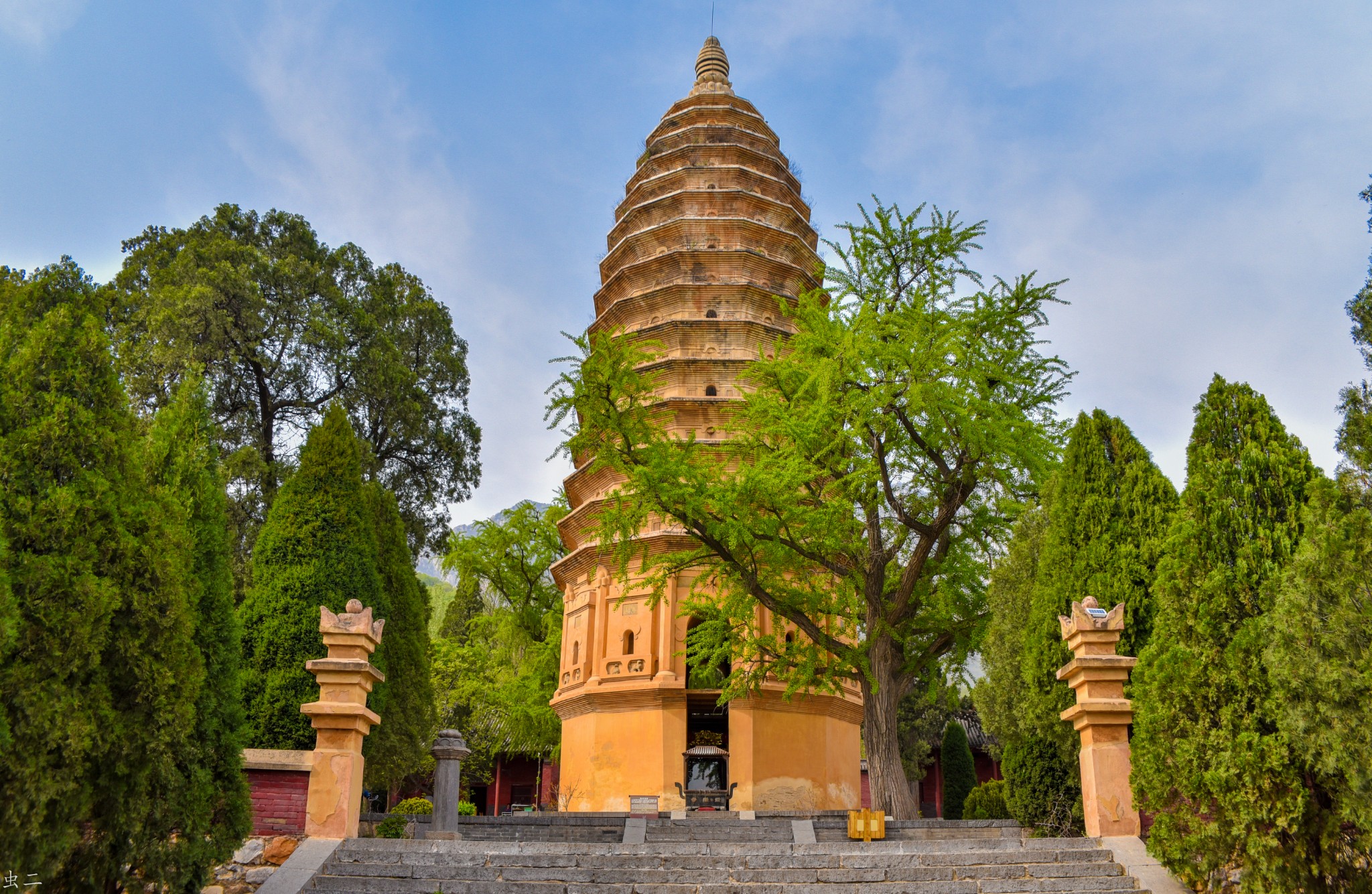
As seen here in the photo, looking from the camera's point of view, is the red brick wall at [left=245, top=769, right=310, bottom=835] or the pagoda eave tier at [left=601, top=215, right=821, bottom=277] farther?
the pagoda eave tier at [left=601, top=215, right=821, bottom=277]

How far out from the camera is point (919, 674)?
15586 millimetres

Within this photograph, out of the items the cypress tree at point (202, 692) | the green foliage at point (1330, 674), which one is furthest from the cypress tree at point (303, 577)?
the green foliage at point (1330, 674)

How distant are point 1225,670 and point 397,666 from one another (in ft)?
34.1

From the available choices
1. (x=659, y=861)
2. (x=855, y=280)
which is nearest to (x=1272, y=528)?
(x=659, y=861)

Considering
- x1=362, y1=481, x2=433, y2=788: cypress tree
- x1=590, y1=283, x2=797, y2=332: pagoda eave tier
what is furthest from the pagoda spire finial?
x1=362, y1=481, x2=433, y2=788: cypress tree

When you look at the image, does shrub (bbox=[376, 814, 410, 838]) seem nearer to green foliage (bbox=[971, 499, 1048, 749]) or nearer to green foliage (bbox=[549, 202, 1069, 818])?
green foliage (bbox=[549, 202, 1069, 818])

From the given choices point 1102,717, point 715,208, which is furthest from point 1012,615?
point 715,208

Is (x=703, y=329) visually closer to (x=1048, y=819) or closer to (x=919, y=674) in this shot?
(x=919, y=674)

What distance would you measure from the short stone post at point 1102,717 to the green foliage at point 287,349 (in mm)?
16106

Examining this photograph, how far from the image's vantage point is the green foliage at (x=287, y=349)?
67.2ft

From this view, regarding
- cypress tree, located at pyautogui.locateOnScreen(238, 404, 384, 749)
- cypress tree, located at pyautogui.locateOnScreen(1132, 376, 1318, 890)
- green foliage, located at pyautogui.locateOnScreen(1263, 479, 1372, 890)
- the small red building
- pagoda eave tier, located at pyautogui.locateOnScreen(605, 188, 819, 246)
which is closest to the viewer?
green foliage, located at pyautogui.locateOnScreen(1263, 479, 1372, 890)

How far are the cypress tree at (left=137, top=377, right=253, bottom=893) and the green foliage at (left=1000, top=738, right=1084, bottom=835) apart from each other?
26.5 ft

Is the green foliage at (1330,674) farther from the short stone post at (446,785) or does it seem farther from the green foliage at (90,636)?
the short stone post at (446,785)

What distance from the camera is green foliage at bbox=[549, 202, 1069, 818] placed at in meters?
13.0
